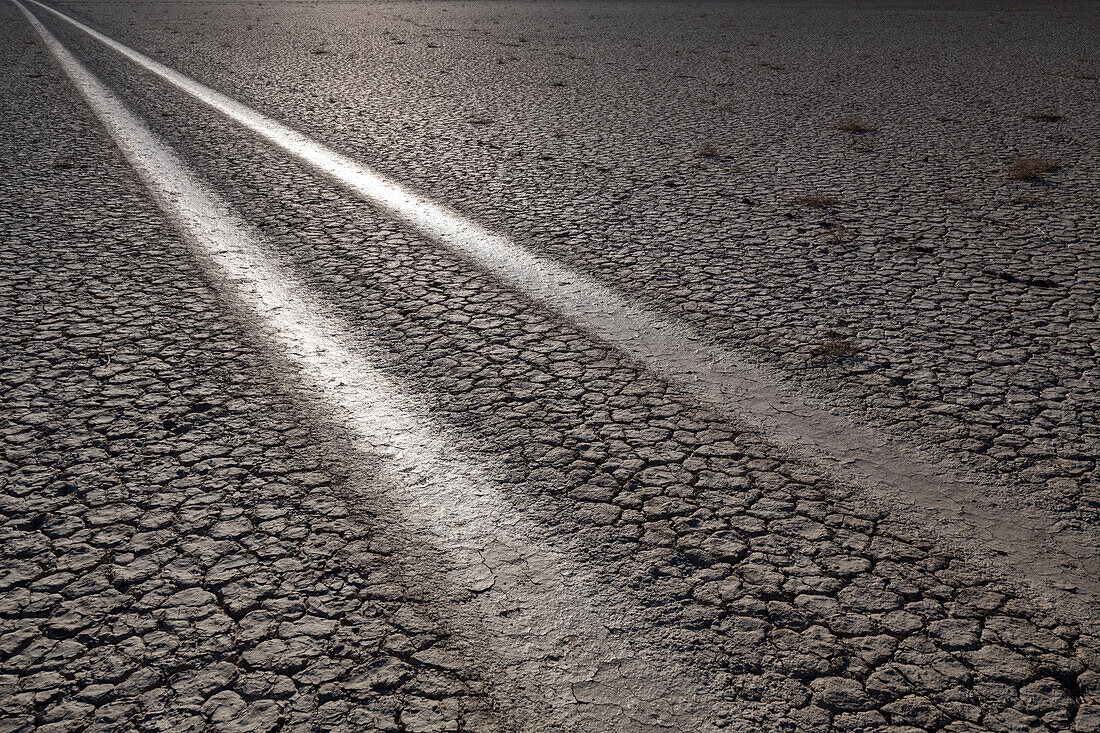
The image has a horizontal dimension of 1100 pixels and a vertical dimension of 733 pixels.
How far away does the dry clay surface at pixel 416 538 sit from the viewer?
1.66 metres

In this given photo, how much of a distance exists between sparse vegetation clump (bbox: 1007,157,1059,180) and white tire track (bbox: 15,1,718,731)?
4452 millimetres

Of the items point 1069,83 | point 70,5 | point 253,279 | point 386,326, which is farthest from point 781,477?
point 70,5

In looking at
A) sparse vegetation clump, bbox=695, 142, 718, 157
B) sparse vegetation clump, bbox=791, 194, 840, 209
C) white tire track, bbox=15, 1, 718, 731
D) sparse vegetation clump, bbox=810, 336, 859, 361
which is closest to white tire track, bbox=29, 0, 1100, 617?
sparse vegetation clump, bbox=810, 336, 859, 361

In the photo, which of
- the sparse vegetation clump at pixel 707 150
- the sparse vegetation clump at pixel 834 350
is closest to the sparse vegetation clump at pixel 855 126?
the sparse vegetation clump at pixel 707 150

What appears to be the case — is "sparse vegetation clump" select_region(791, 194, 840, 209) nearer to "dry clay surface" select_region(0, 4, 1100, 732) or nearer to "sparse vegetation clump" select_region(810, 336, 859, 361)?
"dry clay surface" select_region(0, 4, 1100, 732)

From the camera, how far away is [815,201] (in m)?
4.81

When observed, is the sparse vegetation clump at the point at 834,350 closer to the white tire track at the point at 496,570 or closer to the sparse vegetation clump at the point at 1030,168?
the white tire track at the point at 496,570

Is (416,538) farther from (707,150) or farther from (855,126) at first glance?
(855,126)

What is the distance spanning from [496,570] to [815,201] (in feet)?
11.7

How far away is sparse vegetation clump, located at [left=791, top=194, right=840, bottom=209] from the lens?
15.6 ft

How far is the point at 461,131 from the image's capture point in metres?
6.88

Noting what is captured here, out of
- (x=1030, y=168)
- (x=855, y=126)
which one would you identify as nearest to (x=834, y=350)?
(x=1030, y=168)

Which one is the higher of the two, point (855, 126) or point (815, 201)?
point (855, 126)

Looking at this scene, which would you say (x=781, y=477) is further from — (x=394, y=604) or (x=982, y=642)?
(x=394, y=604)
